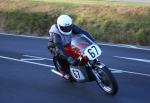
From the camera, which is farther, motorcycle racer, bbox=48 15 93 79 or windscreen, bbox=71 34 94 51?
motorcycle racer, bbox=48 15 93 79

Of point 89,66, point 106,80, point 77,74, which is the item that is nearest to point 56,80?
point 77,74

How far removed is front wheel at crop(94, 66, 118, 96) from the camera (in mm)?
11336

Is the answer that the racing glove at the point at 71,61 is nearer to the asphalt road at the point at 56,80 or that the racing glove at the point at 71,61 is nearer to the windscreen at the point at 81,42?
the windscreen at the point at 81,42

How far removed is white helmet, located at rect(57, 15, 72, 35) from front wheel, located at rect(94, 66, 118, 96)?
1.44 metres

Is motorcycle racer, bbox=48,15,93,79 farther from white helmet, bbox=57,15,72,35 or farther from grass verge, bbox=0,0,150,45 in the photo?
grass verge, bbox=0,0,150,45

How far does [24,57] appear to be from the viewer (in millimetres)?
17875

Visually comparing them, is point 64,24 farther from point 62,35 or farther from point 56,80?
point 56,80

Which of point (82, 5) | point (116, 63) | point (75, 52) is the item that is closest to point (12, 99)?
point (75, 52)

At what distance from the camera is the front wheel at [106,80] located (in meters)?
11.3

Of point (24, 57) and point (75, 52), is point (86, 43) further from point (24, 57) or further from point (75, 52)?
point (24, 57)

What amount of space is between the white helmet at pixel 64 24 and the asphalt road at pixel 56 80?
1.31m

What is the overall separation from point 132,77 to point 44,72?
8.17ft

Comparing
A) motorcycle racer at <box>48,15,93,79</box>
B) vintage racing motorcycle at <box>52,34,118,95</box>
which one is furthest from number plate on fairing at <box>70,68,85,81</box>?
motorcycle racer at <box>48,15,93,79</box>

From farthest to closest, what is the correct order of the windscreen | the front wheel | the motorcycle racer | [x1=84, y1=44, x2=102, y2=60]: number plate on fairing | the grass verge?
the grass verge → the motorcycle racer → the windscreen → [x1=84, y1=44, x2=102, y2=60]: number plate on fairing → the front wheel
